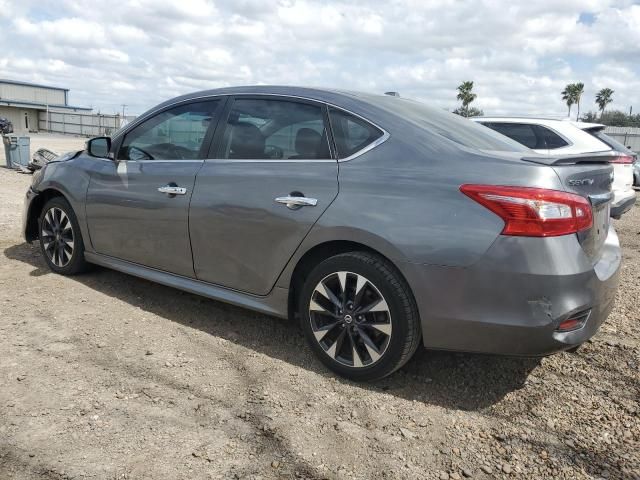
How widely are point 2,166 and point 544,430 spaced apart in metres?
16.0

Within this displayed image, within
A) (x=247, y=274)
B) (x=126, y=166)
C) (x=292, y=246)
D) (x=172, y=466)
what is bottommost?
(x=172, y=466)

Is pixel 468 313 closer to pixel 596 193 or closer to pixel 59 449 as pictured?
pixel 596 193

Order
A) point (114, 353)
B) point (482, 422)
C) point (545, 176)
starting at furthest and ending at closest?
point (114, 353) → point (482, 422) → point (545, 176)

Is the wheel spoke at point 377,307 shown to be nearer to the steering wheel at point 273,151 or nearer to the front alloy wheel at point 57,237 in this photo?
the steering wheel at point 273,151

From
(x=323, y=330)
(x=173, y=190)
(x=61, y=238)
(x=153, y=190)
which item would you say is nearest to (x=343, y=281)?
(x=323, y=330)

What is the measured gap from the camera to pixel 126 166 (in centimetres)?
423

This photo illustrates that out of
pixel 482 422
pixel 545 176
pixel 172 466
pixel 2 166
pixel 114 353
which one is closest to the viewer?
pixel 172 466

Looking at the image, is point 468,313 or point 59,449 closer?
point 59,449

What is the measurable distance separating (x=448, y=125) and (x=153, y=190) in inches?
82.1

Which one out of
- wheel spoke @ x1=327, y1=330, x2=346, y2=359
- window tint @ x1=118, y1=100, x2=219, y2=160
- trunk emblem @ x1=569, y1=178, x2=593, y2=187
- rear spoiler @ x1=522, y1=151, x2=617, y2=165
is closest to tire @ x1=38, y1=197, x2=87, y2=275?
window tint @ x1=118, y1=100, x2=219, y2=160

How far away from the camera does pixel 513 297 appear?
2.63 meters

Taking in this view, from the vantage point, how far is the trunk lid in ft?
8.87

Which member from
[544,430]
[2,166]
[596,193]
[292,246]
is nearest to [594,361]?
[544,430]

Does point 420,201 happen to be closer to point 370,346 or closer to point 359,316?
point 359,316
